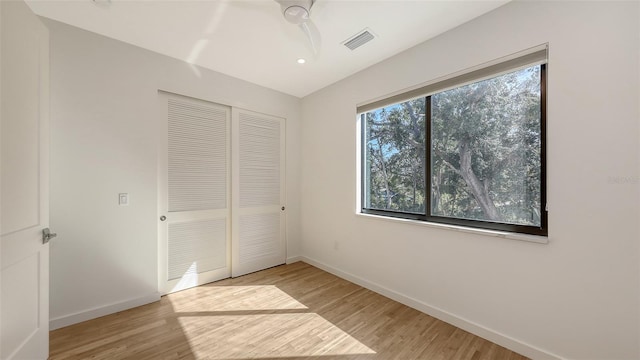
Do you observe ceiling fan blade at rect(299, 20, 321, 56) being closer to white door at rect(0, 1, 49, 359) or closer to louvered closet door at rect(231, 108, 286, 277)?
louvered closet door at rect(231, 108, 286, 277)

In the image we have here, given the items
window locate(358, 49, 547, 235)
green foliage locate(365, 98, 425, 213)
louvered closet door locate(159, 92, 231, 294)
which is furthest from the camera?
louvered closet door locate(159, 92, 231, 294)

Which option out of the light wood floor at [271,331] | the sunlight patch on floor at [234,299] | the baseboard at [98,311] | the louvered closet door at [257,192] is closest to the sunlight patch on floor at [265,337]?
the light wood floor at [271,331]

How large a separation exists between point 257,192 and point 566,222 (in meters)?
3.20

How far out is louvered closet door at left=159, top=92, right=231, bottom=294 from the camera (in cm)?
276

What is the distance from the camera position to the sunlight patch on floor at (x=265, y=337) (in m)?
1.84

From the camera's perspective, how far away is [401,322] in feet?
7.30

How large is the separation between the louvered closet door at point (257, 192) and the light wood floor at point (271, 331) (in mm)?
698

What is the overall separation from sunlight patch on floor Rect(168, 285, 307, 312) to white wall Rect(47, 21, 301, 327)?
36 cm

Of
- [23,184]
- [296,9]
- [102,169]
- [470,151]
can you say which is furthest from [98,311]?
[470,151]

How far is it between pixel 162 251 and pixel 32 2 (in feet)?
7.83

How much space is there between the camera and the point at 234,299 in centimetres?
266

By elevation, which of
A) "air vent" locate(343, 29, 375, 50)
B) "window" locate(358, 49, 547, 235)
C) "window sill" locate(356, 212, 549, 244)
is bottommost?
"window sill" locate(356, 212, 549, 244)

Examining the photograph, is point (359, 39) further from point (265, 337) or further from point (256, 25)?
point (265, 337)

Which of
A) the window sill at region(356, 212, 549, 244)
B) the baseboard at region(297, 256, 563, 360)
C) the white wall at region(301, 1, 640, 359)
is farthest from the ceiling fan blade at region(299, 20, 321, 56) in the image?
the baseboard at region(297, 256, 563, 360)
